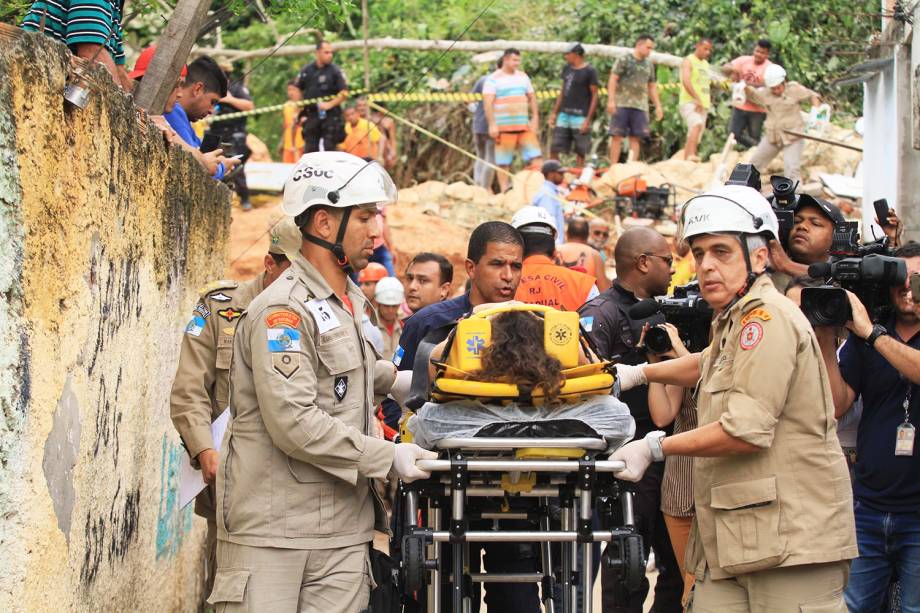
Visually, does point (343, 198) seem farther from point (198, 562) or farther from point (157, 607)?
point (198, 562)

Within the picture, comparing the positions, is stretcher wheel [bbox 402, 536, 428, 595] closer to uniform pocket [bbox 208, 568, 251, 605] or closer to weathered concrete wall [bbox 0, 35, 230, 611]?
uniform pocket [bbox 208, 568, 251, 605]

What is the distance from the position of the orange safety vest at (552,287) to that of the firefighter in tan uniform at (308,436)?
2298mm

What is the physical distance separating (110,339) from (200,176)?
220 centimetres

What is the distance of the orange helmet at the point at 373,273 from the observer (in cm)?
1068

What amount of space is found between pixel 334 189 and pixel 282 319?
1.78 feet

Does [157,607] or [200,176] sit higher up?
[200,176]

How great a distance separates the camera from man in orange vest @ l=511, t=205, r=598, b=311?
21.2ft

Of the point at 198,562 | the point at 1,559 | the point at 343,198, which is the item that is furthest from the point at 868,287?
the point at 198,562

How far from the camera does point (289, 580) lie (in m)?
3.97

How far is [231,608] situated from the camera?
3955 millimetres

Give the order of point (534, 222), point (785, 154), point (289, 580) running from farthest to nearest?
point (785, 154) < point (534, 222) < point (289, 580)

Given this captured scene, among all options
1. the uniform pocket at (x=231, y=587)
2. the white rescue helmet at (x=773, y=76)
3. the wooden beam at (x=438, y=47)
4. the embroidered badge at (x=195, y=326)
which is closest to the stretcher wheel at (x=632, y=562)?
the uniform pocket at (x=231, y=587)

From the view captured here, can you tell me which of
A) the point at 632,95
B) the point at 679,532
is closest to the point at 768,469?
the point at 679,532

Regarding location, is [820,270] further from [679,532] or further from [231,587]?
[231,587]
